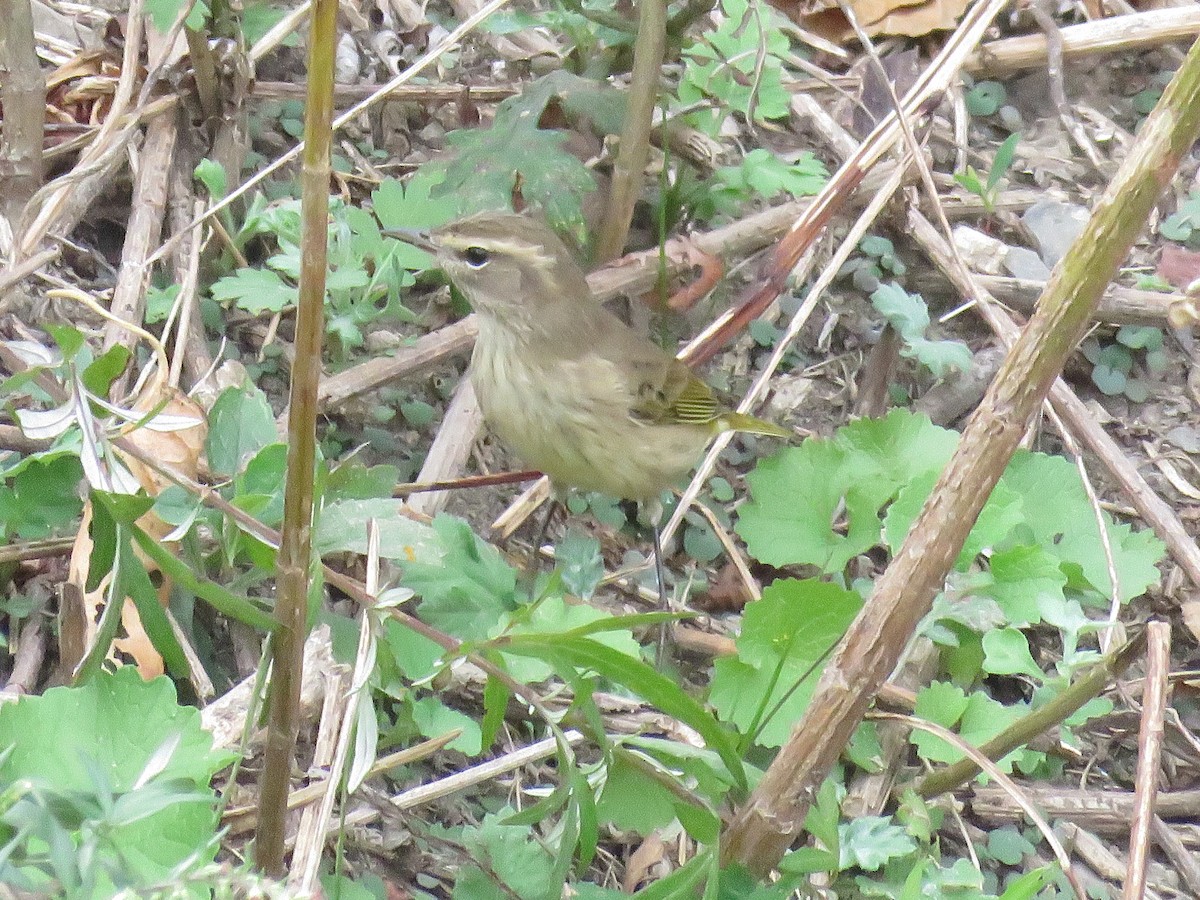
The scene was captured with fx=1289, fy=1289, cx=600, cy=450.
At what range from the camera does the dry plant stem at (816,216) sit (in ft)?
14.4

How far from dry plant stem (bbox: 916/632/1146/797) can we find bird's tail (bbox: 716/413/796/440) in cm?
147

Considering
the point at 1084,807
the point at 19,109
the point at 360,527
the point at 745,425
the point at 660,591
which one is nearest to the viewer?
the point at 360,527

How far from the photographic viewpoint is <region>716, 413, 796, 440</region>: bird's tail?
14.5 feet

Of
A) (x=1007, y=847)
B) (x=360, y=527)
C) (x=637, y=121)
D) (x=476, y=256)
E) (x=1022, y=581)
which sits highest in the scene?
(x=637, y=121)

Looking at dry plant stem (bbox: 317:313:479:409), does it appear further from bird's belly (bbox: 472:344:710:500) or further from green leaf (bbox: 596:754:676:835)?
green leaf (bbox: 596:754:676:835)

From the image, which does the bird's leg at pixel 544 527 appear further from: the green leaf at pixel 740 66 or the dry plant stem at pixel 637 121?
the green leaf at pixel 740 66

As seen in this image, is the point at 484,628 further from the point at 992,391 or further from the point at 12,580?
the point at 992,391

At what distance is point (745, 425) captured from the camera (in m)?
4.42

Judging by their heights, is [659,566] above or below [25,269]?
below

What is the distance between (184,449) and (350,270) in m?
0.91

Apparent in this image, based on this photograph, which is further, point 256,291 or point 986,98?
point 986,98

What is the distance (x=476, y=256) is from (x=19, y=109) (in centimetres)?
139

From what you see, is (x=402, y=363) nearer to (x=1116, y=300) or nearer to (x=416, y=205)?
(x=416, y=205)

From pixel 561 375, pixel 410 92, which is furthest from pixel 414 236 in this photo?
pixel 410 92
